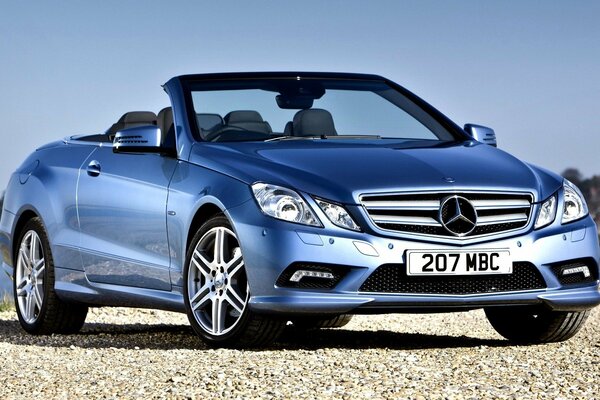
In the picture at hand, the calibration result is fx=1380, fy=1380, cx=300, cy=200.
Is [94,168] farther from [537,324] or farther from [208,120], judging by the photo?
[537,324]

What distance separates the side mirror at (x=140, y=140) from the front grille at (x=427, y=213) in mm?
1664

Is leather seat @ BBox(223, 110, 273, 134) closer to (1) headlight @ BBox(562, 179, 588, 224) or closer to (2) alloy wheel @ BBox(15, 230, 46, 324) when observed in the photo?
(1) headlight @ BBox(562, 179, 588, 224)

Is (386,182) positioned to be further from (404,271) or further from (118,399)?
(118,399)

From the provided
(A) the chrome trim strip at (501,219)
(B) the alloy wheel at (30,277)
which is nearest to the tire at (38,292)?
(B) the alloy wheel at (30,277)

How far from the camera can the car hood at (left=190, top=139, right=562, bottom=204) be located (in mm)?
7383

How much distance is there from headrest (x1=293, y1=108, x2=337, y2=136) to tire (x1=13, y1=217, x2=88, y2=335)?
7.44ft

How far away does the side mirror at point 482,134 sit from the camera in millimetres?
8992

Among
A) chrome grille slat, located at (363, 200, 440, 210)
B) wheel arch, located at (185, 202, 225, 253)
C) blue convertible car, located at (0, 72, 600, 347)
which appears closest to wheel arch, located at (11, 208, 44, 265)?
blue convertible car, located at (0, 72, 600, 347)

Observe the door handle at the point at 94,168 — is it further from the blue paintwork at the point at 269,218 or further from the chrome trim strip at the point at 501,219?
the chrome trim strip at the point at 501,219

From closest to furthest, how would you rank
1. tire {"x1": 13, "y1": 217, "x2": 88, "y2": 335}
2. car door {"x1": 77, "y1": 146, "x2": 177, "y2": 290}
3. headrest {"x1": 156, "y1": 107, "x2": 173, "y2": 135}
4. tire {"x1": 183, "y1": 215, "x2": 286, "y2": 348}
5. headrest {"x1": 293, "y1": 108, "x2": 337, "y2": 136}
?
tire {"x1": 183, "y1": 215, "x2": 286, "y2": 348} → car door {"x1": 77, "y1": 146, "x2": 177, "y2": 290} → headrest {"x1": 293, "y1": 108, "x2": 337, "y2": 136} → headrest {"x1": 156, "y1": 107, "x2": 173, "y2": 135} → tire {"x1": 13, "y1": 217, "x2": 88, "y2": 335}

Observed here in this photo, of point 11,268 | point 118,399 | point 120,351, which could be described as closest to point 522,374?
point 118,399

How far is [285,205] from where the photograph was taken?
7.29 metres

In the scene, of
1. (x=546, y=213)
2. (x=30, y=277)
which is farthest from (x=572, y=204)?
(x=30, y=277)

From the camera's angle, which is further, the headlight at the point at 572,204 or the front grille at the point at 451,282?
the headlight at the point at 572,204
